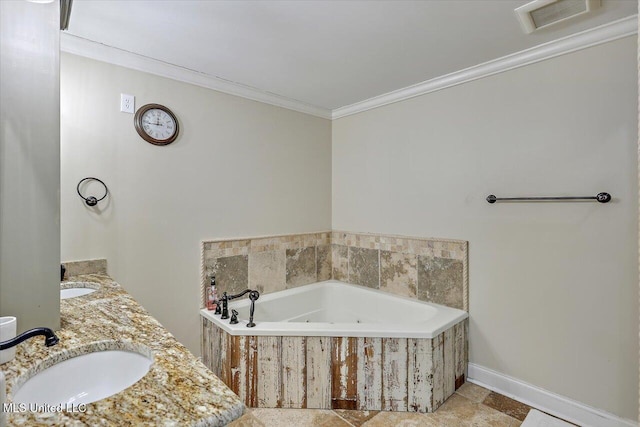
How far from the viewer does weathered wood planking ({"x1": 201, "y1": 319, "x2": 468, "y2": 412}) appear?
2027 mm

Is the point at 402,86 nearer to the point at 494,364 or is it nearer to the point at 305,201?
the point at 305,201

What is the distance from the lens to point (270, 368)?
6.75 feet

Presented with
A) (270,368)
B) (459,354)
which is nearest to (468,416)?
(459,354)

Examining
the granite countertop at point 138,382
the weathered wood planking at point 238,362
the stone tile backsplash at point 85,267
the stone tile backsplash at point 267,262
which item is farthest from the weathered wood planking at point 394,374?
the stone tile backsplash at point 85,267

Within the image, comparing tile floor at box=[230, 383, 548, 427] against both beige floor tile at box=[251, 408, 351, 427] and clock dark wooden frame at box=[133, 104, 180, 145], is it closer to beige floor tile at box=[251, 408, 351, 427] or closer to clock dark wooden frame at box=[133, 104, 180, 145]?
beige floor tile at box=[251, 408, 351, 427]

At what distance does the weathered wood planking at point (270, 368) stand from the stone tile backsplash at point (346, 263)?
29.7 inches

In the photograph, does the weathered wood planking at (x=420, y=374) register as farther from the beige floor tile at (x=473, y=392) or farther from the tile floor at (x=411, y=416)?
the beige floor tile at (x=473, y=392)

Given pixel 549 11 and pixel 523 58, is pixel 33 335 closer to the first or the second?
pixel 549 11

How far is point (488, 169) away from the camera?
7.70 ft

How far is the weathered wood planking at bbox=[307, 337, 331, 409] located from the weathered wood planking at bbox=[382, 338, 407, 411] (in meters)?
0.36

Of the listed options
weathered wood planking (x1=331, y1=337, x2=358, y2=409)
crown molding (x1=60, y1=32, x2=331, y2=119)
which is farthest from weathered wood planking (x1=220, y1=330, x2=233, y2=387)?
crown molding (x1=60, y1=32, x2=331, y2=119)

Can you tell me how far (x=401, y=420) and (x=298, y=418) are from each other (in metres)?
0.64

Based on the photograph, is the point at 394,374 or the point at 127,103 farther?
the point at 127,103

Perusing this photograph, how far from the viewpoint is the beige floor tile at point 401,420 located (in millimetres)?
1932
